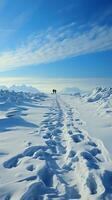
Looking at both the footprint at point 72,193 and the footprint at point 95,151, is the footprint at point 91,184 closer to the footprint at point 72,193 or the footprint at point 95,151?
the footprint at point 72,193

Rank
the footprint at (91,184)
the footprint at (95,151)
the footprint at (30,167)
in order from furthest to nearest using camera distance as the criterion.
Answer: the footprint at (95,151), the footprint at (30,167), the footprint at (91,184)

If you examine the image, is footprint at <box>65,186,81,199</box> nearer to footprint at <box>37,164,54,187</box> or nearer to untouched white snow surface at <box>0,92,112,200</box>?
untouched white snow surface at <box>0,92,112,200</box>

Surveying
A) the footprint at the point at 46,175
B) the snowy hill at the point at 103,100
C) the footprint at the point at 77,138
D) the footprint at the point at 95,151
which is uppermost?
the footprint at the point at 46,175

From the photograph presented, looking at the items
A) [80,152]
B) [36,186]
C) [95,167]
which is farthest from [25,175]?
[80,152]

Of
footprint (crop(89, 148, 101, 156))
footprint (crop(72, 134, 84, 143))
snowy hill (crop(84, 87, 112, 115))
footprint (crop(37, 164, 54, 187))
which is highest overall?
footprint (crop(37, 164, 54, 187))

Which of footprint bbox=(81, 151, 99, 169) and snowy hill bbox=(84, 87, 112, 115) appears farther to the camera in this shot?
snowy hill bbox=(84, 87, 112, 115)

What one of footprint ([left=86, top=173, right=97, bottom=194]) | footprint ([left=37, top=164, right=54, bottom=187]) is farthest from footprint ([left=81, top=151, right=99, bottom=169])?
footprint ([left=37, top=164, right=54, bottom=187])

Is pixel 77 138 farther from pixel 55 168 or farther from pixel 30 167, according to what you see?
pixel 30 167

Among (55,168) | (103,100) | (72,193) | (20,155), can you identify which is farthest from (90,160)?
(103,100)

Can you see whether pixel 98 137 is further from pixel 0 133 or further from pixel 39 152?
pixel 0 133

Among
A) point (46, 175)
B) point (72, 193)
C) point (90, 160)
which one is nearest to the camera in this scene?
point (72, 193)

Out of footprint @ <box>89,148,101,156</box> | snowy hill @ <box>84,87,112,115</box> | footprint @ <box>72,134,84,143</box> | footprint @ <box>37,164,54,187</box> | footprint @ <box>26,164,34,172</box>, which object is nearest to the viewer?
footprint @ <box>37,164,54,187</box>

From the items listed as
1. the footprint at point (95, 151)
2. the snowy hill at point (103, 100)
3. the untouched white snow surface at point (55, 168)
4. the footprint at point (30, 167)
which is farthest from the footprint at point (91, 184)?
the snowy hill at point (103, 100)

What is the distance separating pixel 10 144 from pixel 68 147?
186 centimetres
